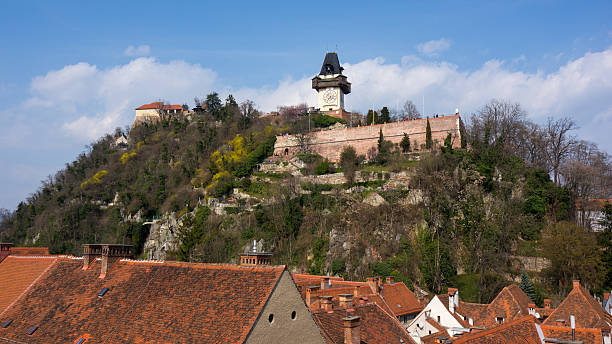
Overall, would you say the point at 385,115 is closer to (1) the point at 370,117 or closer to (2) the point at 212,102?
(1) the point at 370,117

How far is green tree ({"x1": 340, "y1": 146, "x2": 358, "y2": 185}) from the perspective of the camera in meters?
57.6

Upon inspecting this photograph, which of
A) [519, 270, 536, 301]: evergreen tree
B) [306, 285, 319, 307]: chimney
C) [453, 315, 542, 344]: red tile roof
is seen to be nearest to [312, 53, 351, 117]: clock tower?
[519, 270, 536, 301]: evergreen tree

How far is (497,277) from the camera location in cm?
4300

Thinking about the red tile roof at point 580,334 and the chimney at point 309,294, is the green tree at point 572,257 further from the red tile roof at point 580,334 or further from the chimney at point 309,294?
the chimney at point 309,294

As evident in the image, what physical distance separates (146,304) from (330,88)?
226 feet

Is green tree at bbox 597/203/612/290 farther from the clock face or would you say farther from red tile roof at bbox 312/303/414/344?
the clock face

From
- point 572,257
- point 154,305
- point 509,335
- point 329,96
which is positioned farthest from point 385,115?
point 154,305

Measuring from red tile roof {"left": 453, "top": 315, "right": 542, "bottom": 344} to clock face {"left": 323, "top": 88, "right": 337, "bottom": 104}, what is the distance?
64.2 meters

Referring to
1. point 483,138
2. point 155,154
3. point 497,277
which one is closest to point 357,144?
point 483,138

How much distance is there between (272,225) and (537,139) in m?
Answer: 32.4

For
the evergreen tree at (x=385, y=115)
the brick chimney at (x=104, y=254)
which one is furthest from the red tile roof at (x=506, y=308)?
the evergreen tree at (x=385, y=115)

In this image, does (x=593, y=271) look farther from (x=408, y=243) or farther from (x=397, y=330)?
(x=397, y=330)

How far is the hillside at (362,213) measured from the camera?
149ft

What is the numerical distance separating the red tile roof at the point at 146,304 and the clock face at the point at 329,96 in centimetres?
6424
